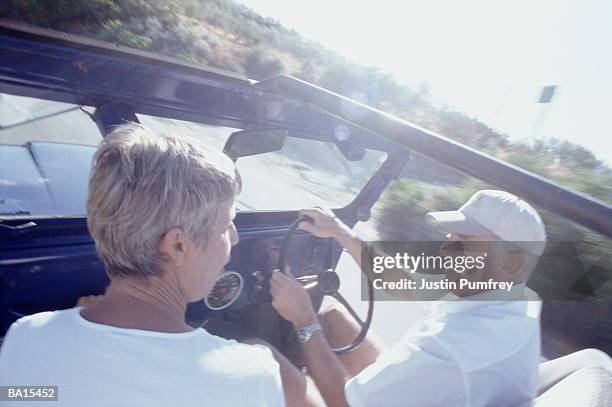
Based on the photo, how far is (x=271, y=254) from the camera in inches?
85.1

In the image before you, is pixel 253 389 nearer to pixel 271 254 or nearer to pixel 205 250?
Answer: pixel 205 250

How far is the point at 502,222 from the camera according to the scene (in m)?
1.65

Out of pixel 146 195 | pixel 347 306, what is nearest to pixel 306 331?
pixel 347 306

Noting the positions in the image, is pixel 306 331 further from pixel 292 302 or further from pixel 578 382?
pixel 578 382

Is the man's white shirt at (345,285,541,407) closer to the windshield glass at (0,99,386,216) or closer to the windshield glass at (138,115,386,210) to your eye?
the windshield glass at (0,99,386,216)

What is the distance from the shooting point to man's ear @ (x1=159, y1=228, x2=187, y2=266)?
105 centimetres

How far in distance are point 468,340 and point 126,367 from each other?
107 cm

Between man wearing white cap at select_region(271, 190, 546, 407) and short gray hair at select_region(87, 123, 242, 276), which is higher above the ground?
short gray hair at select_region(87, 123, 242, 276)

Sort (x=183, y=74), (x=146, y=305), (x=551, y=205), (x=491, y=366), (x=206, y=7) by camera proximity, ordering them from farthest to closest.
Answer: (x=206, y=7) → (x=183, y=74) → (x=491, y=366) → (x=146, y=305) → (x=551, y=205)

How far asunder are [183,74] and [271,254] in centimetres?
94

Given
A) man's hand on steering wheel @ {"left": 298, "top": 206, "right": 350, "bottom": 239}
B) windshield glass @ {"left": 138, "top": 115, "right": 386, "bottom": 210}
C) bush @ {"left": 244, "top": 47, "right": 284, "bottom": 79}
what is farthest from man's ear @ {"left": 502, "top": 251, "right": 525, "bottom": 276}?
bush @ {"left": 244, "top": 47, "right": 284, "bottom": 79}

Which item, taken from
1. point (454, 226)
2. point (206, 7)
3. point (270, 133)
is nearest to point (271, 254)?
point (270, 133)

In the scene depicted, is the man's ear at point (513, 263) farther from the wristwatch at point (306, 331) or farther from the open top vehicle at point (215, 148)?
the wristwatch at point (306, 331)

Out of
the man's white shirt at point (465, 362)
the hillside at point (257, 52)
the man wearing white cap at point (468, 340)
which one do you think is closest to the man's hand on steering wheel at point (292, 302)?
the man wearing white cap at point (468, 340)
